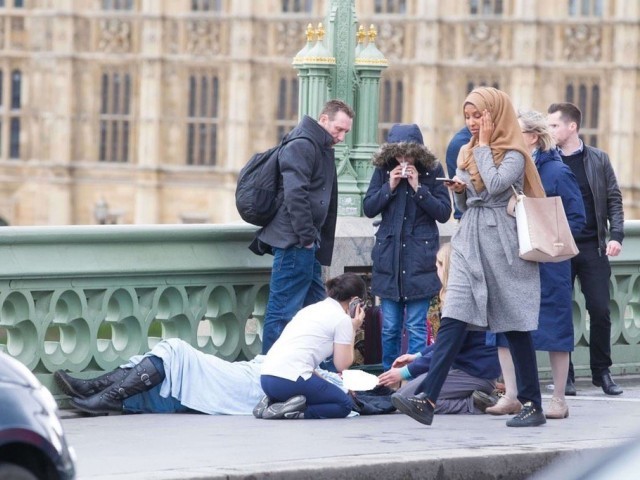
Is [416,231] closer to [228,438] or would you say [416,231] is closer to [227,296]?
[227,296]

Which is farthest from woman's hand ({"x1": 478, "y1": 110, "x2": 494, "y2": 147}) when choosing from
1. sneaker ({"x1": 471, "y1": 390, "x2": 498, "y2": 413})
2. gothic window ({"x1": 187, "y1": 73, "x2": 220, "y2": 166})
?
gothic window ({"x1": 187, "y1": 73, "x2": 220, "y2": 166})

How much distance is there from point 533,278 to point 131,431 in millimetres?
2184

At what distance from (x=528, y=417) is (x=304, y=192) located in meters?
1.86

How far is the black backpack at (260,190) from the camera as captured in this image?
12180mm

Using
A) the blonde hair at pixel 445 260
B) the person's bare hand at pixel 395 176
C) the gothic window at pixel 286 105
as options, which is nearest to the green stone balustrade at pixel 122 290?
the person's bare hand at pixel 395 176

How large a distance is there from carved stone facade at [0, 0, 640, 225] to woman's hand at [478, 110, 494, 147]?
39.3 m

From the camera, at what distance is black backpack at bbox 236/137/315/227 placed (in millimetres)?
12180

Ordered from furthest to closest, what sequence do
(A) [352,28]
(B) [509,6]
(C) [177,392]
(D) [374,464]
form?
(B) [509,6] → (A) [352,28] → (C) [177,392] → (D) [374,464]

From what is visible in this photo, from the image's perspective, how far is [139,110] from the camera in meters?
54.3

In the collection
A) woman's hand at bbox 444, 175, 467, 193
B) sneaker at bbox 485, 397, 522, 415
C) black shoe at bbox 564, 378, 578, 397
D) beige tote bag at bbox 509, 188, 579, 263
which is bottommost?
black shoe at bbox 564, 378, 578, 397

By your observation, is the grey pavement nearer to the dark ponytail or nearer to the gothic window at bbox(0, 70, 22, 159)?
the dark ponytail

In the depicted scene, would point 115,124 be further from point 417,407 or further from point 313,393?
point 417,407

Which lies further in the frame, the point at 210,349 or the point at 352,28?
the point at 352,28

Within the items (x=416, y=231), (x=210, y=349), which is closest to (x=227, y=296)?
(x=210, y=349)
